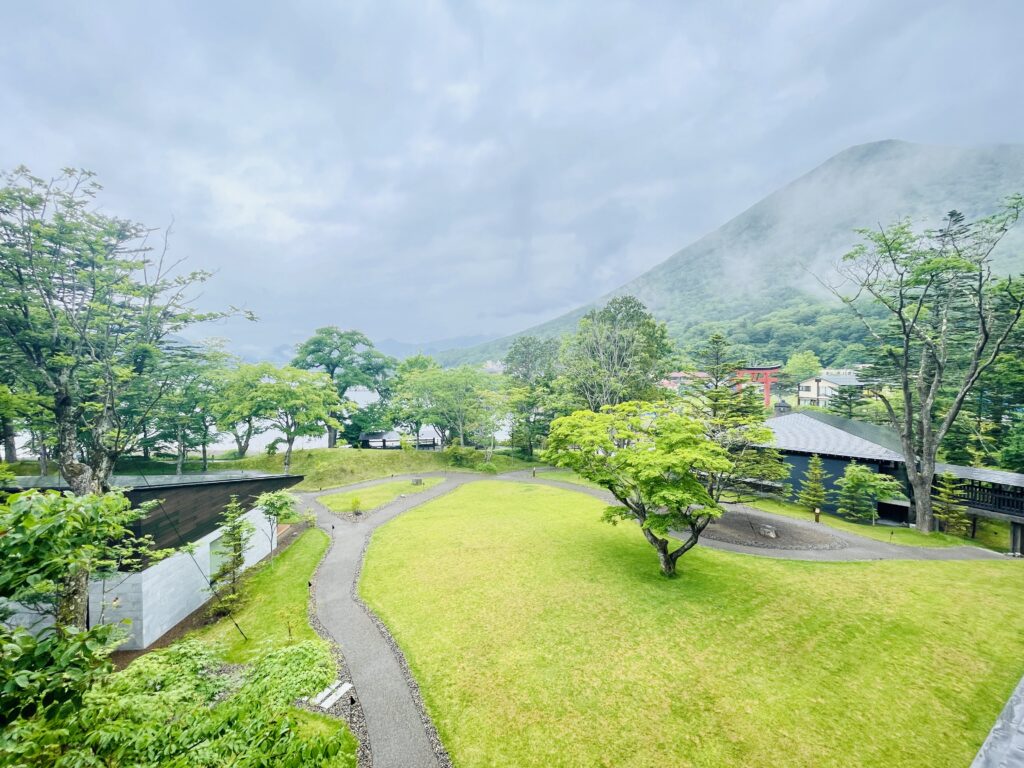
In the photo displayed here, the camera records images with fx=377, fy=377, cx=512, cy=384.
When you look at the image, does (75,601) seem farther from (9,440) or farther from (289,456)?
(9,440)

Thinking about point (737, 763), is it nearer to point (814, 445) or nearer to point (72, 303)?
point (814, 445)

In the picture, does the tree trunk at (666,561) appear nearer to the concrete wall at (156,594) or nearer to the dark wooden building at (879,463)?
the dark wooden building at (879,463)

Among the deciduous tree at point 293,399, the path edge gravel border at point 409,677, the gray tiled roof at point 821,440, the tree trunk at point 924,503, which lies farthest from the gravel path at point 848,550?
the deciduous tree at point 293,399

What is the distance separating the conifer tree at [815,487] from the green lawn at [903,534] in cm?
55

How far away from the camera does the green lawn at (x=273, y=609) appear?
9.99 m

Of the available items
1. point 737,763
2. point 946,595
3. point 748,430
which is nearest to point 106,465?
point 737,763

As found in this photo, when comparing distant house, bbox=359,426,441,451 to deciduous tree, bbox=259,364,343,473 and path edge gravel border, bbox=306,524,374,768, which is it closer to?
deciduous tree, bbox=259,364,343,473

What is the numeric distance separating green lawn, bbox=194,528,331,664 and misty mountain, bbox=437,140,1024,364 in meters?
79.1

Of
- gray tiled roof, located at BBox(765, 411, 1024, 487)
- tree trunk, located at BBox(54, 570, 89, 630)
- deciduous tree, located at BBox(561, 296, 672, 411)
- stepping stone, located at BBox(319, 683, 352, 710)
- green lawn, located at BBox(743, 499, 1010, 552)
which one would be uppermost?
deciduous tree, located at BBox(561, 296, 672, 411)

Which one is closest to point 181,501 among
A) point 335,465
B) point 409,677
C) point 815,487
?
point 409,677

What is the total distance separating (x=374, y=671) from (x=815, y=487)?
22660 millimetres

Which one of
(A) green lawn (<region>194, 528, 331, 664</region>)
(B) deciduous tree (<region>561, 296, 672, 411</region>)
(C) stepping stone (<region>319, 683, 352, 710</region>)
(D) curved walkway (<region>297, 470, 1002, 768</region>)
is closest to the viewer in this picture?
(D) curved walkway (<region>297, 470, 1002, 768</region>)

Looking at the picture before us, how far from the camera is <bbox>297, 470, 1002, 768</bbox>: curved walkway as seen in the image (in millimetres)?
7180

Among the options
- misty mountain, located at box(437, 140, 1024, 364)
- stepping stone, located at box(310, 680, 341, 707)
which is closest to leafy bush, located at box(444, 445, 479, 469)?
stepping stone, located at box(310, 680, 341, 707)
